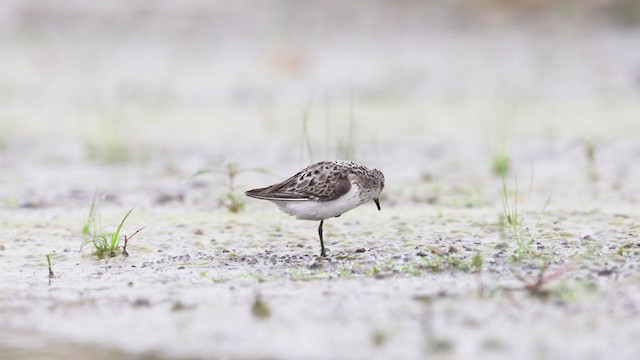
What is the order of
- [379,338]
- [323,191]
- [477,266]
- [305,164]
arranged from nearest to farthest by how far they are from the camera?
[379,338] → [477,266] → [323,191] → [305,164]

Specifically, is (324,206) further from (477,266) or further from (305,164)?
(305,164)

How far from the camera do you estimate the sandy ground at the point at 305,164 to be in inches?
195

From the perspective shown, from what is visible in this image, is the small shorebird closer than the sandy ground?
No

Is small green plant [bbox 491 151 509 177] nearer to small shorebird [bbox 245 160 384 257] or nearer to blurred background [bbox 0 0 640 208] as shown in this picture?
blurred background [bbox 0 0 640 208]

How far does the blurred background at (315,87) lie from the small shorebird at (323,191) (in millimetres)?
2664

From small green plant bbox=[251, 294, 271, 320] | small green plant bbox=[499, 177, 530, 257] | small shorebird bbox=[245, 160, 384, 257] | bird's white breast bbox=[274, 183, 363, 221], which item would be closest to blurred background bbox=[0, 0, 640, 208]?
small green plant bbox=[499, 177, 530, 257]

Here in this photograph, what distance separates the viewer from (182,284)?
19.0 feet

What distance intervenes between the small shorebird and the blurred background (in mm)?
2664

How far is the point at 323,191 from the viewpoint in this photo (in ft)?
20.3

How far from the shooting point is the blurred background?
33.4 feet

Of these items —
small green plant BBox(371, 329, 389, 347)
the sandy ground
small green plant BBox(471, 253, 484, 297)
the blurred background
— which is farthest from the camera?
the blurred background

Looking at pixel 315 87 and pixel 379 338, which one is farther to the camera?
pixel 315 87

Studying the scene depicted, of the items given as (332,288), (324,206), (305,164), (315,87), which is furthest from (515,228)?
(315,87)

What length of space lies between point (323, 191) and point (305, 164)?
3695 mm
